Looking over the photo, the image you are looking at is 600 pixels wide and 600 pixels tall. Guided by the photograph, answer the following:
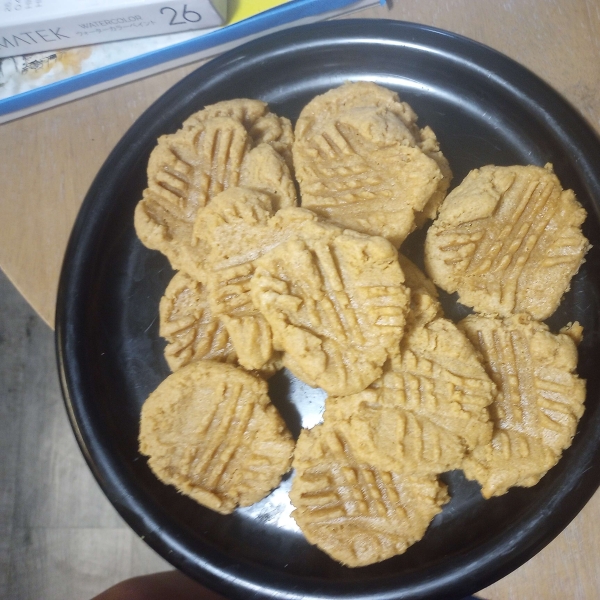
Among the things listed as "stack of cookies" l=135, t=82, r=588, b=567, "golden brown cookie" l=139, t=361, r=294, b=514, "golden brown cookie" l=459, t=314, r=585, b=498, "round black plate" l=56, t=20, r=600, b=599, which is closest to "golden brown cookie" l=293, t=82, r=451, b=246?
"stack of cookies" l=135, t=82, r=588, b=567

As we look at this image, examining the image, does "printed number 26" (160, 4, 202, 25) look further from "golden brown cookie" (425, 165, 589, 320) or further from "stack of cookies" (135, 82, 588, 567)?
"golden brown cookie" (425, 165, 589, 320)

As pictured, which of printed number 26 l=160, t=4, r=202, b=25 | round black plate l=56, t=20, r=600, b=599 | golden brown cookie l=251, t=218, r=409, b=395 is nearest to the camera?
golden brown cookie l=251, t=218, r=409, b=395

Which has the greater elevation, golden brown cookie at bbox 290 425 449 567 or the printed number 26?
the printed number 26

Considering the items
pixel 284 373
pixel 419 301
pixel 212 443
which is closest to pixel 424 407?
pixel 419 301

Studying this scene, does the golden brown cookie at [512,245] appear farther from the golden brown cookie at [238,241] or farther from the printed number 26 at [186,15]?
the printed number 26 at [186,15]

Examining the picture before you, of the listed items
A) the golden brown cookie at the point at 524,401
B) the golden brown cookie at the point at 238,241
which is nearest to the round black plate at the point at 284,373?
the golden brown cookie at the point at 524,401

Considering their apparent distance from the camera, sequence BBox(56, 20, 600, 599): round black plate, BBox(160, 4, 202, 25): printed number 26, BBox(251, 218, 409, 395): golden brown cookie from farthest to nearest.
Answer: BBox(160, 4, 202, 25): printed number 26 → BBox(56, 20, 600, 599): round black plate → BBox(251, 218, 409, 395): golden brown cookie

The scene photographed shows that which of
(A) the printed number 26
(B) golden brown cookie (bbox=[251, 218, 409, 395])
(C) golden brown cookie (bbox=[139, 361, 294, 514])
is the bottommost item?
(C) golden brown cookie (bbox=[139, 361, 294, 514])

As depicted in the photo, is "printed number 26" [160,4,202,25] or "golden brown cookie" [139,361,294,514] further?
"printed number 26" [160,4,202,25]
